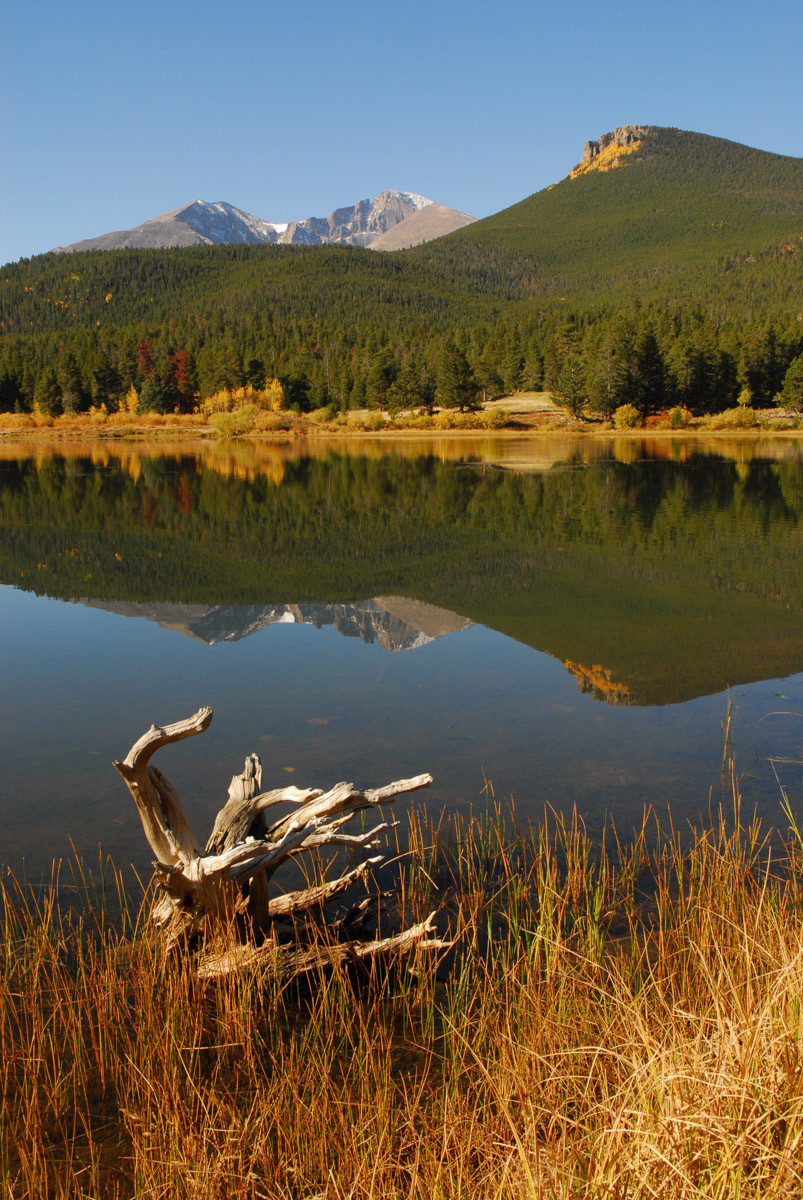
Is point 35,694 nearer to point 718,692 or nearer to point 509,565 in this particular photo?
point 718,692

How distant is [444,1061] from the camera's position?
3305 millimetres

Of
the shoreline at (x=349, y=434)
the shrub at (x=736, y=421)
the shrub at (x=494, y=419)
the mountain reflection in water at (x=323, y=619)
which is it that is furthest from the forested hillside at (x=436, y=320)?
the mountain reflection in water at (x=323, y=619)

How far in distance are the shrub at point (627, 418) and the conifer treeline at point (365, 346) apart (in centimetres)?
216

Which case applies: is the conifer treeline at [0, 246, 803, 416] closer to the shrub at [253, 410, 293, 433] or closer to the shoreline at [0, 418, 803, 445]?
the shoreline at [0, 418, 803, 445]

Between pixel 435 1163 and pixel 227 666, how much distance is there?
771 centimetres

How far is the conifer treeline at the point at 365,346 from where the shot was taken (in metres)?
73.9

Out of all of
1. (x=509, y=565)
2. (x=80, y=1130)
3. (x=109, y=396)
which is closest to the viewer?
(x=80, y=1130)

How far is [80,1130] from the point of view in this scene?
10.9ft

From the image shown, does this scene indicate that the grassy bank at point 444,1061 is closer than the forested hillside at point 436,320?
Yes

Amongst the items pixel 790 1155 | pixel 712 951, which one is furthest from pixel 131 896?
pixel 790 1155

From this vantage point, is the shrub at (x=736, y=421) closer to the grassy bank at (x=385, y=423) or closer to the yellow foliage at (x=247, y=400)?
the grassy bank at (x=385, y=423)

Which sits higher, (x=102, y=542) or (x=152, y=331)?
(x=152, y=331)

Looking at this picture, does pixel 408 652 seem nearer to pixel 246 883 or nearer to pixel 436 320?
pixel 246 883

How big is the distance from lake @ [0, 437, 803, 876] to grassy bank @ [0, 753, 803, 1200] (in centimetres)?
129
